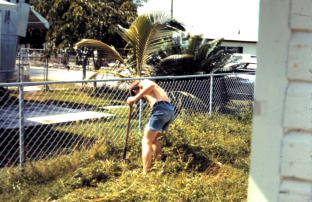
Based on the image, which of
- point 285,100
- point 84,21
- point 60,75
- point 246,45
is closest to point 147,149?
point 285,100

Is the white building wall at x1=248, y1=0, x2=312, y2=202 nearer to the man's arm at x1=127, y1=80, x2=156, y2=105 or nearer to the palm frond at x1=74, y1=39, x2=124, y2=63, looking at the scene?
the man's arm at x1=127, y1=80, x2=156, y2=105

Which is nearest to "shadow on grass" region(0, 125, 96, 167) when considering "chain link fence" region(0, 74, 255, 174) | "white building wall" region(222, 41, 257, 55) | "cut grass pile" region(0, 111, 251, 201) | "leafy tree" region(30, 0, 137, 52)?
"chain link fence" region(0, 74, 255, 174)

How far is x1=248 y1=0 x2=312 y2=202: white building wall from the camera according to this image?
6.89 feet

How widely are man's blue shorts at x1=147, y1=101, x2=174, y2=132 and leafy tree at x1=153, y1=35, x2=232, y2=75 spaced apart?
451 cm

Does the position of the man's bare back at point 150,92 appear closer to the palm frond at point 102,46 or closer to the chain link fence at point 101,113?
the chain link fence at point 101,113

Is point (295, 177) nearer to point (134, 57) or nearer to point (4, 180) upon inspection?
point (4, 180)

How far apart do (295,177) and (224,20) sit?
74.9 ft

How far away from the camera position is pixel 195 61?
10219mm

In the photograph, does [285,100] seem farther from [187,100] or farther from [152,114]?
[187,100]

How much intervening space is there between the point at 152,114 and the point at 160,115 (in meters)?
0.12

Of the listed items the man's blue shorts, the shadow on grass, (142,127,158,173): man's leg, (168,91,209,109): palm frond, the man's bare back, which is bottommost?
the shadow on grass

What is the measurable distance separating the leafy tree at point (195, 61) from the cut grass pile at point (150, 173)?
3311 millimetres

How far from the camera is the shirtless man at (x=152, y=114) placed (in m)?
5.30

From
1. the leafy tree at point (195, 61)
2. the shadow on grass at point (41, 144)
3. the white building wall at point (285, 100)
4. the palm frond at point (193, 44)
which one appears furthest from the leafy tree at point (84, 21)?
the white building wall at point (285, 100)
